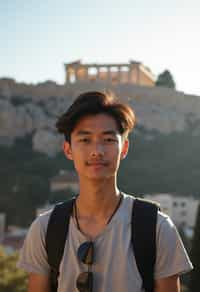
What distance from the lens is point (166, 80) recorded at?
40.8m

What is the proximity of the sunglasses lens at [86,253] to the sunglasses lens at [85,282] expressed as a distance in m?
0.03

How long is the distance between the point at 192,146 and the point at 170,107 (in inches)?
223

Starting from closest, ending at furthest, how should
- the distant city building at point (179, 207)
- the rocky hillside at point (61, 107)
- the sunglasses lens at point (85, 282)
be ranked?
the sunglasses lens at point (85, 282) < the distant city building at point (179, 207) < the rocky hillside at point (61, 107)

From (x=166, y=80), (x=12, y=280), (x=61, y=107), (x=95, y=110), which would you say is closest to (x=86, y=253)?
(x=95, y=110)

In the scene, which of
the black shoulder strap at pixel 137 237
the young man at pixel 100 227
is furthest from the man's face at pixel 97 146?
the black shoulder strap at pixel 137 237

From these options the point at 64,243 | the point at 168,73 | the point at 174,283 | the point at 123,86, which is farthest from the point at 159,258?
the point at 168,73

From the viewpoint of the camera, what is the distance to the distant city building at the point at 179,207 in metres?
22.9

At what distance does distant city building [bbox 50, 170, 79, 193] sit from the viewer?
25375mm

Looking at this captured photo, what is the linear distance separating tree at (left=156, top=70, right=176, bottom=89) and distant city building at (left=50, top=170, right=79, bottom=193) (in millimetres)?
15183

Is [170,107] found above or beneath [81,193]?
above

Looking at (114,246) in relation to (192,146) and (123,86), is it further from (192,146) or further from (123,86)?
(123,86)

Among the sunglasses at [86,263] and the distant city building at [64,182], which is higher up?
the sunglasses at [86,263]

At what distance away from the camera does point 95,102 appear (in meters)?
1.67

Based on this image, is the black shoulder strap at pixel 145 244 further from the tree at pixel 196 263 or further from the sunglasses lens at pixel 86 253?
the tree at pixel 196 263
